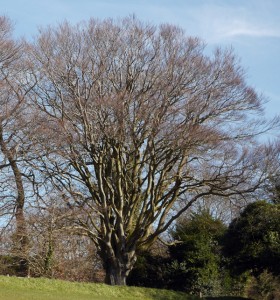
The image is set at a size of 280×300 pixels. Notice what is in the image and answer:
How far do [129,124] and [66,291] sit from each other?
7770 mm

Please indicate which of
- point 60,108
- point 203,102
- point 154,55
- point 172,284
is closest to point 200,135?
point 203,102

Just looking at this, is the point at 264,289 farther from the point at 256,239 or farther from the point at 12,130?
the point at 12,130

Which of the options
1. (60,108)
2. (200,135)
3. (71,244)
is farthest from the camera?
(71,244)

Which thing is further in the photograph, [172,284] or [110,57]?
[172,284]

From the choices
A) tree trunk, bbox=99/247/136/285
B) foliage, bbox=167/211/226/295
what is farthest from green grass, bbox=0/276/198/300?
foliage, bbox=167/211/226/295

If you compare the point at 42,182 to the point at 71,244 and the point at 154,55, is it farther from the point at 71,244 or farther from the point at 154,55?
the point at 154,55

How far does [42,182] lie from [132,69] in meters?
6.14

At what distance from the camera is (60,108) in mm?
24953

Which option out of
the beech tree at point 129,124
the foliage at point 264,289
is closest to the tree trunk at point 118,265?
the beech tree at point 129,124

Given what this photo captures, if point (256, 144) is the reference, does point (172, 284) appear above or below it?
below

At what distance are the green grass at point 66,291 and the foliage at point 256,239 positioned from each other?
2499 mm

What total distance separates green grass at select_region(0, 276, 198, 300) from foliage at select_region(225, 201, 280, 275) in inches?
98.4

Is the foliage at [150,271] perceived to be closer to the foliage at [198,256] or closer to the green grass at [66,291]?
the foliage at [198,256]

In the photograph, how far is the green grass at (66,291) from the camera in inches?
649
